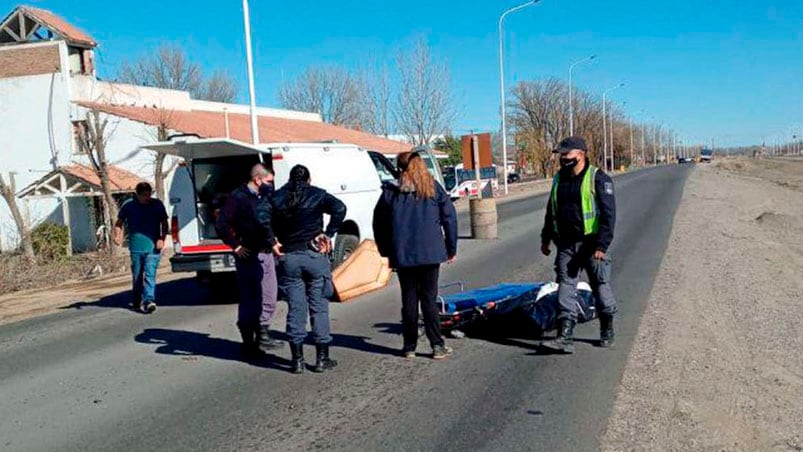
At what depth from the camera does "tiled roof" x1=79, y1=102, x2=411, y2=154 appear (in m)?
30.1

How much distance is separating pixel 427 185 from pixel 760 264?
27.4 feet

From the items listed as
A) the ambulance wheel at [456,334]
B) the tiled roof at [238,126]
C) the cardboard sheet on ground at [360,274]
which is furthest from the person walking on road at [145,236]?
the tiled roof at [238,126]

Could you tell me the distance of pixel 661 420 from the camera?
4.87 m

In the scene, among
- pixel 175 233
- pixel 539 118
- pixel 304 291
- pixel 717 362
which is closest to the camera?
pixel 717 362

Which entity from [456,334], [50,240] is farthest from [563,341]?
[50,240]

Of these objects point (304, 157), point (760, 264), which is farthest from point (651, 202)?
point (304, 157)

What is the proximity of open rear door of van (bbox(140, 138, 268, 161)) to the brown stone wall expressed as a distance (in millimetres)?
23630

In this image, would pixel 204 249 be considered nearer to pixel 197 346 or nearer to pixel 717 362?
pixel 197 346

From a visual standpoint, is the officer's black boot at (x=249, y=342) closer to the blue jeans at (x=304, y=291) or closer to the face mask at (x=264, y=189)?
the blue jeans at (x=304, y=291)

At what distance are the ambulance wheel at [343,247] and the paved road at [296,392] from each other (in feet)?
6.68

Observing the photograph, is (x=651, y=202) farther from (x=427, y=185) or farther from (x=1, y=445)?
(x=1, y=445)

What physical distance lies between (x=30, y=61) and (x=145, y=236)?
83.0 feet

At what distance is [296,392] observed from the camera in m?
5.88

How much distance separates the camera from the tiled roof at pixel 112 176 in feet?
89.5
